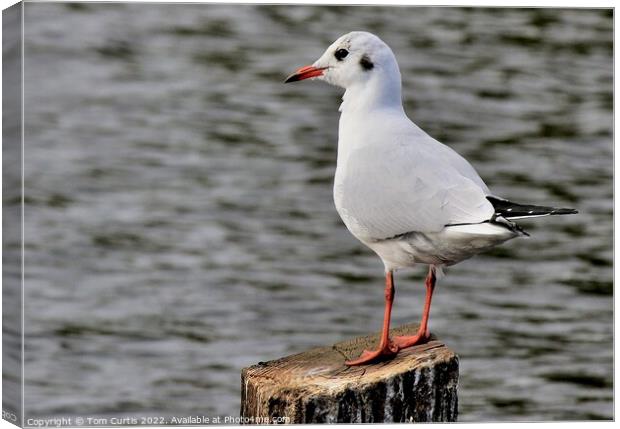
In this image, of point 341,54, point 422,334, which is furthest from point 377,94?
point 422,334

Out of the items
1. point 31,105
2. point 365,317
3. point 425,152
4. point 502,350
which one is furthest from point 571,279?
point 31,105

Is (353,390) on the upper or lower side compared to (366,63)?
lower

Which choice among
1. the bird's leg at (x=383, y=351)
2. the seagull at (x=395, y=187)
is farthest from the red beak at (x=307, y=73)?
the bird's leg at (x=383, y=351)

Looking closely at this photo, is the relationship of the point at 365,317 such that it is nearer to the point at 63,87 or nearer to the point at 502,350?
the point at 502,350

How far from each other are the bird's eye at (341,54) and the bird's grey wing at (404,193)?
17.7 inches

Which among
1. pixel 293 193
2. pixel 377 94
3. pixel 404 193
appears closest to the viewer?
pixel 404 193

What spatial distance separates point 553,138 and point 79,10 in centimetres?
313

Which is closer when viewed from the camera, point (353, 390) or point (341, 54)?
point (353, 390)

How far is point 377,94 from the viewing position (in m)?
6.45

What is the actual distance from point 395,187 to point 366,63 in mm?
638

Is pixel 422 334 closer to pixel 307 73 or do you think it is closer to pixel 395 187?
pixel 395 187

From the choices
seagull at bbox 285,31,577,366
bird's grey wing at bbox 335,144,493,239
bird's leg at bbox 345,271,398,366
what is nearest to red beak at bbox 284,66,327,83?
seagull at bbox 285,31,577,366

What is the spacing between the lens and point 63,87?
30.9 ft

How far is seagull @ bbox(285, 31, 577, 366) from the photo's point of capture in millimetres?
5906
